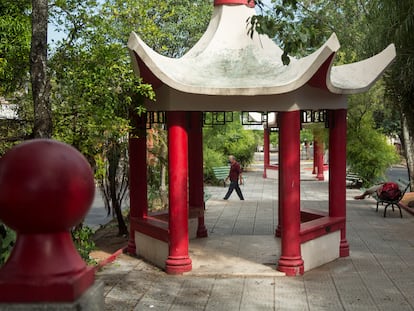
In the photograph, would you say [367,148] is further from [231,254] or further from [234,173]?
[231,254]

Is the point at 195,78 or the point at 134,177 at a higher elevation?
the point at 195,78

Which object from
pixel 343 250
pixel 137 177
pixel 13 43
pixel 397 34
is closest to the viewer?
pixel 13 43

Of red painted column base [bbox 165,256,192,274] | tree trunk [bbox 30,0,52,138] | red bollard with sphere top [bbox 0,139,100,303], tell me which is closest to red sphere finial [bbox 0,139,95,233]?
red bollard with sphere top [bbox 0,139,100,303]

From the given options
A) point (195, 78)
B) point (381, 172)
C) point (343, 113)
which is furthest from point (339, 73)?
point (381, 172)

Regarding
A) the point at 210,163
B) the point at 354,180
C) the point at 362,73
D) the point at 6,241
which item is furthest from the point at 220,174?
the point at 6,241

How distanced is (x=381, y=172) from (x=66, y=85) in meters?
18.1

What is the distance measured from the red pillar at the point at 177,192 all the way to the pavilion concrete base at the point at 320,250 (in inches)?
78.6

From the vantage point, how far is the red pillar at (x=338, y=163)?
10805 millimetres

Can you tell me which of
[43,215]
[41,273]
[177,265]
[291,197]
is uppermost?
[43,215]

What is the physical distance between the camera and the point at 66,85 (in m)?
9.31

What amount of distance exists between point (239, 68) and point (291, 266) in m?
3.48

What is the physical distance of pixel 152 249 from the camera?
410 inches

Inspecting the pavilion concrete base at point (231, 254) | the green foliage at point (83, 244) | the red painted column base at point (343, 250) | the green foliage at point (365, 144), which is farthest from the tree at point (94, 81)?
the green foliage at point (365, 144)

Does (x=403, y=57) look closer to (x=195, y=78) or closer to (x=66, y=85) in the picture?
(x=195, y=78)
